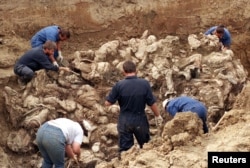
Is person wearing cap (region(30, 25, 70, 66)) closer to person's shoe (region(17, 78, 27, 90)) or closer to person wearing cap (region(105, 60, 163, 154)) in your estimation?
person's shoe (region(17, 78, 27, 90))

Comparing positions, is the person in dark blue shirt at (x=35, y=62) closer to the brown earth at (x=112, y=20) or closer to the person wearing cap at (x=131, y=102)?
the brown earth at (x=112, y=20)

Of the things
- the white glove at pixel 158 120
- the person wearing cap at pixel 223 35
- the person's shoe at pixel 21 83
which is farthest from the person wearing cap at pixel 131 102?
the person wearing cap at pixel 223 35

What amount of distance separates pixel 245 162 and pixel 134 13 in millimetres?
8340

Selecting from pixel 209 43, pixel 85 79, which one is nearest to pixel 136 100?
pixel 85 79

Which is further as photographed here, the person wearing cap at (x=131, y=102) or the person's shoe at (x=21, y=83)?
the person's shoe at (x=21, y=83)

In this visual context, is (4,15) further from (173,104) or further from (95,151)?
(173,104)

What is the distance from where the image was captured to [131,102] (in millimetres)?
8297

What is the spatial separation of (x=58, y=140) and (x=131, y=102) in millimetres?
1461

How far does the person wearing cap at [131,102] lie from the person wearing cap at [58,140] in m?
1.04

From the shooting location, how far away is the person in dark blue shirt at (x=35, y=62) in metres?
10.1

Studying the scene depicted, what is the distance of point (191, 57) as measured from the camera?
10.9m

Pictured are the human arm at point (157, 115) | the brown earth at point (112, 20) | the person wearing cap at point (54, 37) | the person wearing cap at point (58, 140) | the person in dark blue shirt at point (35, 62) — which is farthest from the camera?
the brown earth at point (112, 20)

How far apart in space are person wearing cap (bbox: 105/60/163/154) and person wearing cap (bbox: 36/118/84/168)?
1.04 metres

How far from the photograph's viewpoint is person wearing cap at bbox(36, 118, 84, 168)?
7379 mm
